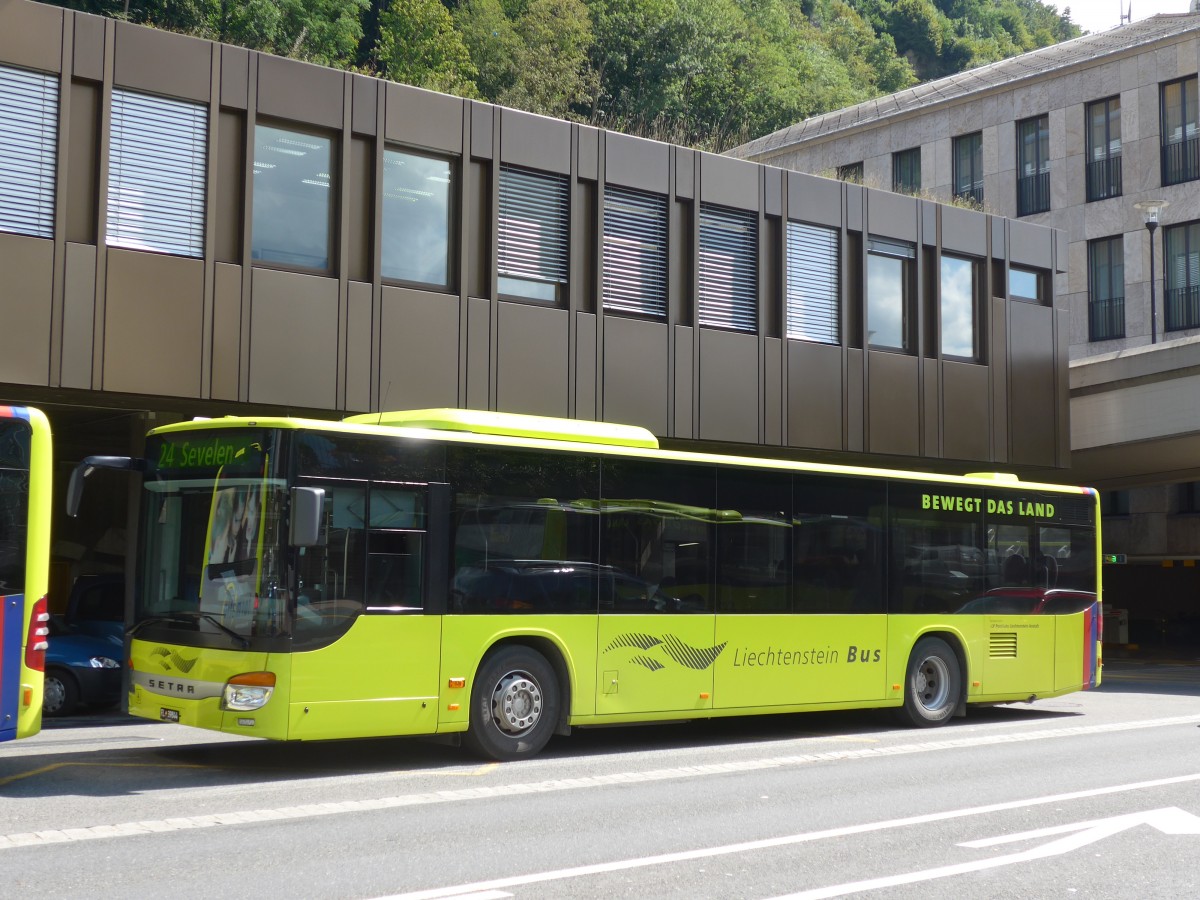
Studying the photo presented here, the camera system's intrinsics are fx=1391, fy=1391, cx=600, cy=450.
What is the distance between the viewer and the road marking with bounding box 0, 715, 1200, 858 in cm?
841

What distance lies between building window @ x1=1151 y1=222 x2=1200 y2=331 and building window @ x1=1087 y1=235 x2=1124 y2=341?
127cm

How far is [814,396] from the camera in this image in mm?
23375

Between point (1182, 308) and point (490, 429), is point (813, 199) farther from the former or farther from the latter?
point (1182, 308)

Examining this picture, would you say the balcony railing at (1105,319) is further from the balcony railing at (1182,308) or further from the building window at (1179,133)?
the building window at (1179,133)

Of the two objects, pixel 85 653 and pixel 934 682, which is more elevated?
pixel 85 653

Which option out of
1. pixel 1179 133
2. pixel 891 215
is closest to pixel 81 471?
pixel 891 215

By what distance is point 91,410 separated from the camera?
59.3 ft

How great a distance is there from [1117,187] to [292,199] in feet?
92.2

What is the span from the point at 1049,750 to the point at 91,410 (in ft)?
40.6

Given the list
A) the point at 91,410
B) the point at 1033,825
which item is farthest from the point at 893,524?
the point at 91,410

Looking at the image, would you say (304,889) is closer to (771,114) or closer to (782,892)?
(782,892)

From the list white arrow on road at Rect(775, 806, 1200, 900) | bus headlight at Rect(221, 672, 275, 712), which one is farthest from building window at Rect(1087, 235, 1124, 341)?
bus headlight at Rect(221, 672, 275, 712)

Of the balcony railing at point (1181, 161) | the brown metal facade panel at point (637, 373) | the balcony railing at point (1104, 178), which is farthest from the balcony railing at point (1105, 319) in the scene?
the brown metal facade panel at point (637, 373)

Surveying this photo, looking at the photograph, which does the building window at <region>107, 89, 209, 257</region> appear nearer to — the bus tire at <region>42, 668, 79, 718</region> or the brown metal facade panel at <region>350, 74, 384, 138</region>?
the brown metal facade panel at <region>350, 74, 384, 138</region>
